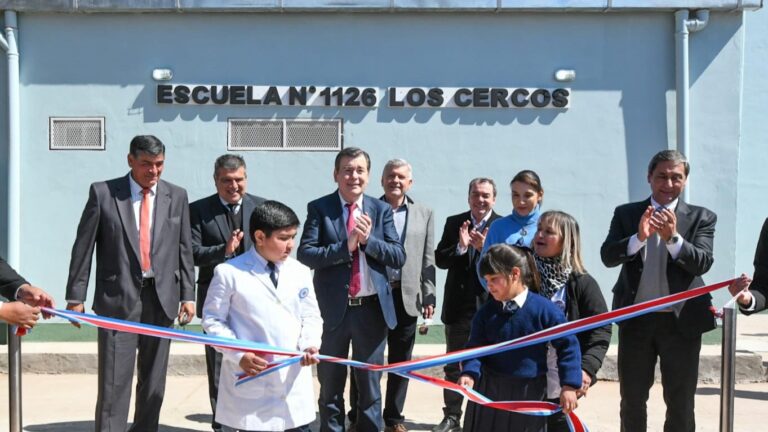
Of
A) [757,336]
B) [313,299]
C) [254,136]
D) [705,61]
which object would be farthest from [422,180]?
[313,299]

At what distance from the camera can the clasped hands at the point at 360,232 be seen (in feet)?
19.4

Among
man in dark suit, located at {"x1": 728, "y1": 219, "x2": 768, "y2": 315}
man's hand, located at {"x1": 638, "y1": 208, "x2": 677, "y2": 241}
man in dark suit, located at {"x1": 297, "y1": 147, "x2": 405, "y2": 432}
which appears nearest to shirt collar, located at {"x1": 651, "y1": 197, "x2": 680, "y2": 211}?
man's hand, located at {"x1": 638, "y1": 208, "x2": 677, "y2": 241}

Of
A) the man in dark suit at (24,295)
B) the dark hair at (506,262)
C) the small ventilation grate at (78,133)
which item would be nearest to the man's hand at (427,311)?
the dark hair at (506,262)

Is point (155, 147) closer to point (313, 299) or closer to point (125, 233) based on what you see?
point (125, 233)

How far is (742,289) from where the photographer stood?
5.14 m

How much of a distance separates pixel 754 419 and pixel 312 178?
5.41m

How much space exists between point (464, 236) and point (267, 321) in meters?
2.31

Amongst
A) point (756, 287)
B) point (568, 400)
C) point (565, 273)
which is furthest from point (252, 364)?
point (756, 287)

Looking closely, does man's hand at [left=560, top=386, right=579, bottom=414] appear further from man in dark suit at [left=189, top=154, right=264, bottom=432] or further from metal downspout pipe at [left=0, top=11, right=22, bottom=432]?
metal downspout pipe at [left=0, top=11, right=22, bottom=432]

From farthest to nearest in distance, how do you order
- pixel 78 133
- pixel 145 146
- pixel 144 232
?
pixel 78 133 < pixel 144 232 < pixel 145 146

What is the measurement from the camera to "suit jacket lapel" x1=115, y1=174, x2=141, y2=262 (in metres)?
6.09

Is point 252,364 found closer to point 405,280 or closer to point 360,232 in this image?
point 360,232

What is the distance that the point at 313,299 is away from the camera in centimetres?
514

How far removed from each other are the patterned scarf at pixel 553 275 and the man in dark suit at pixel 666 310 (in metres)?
0.44
